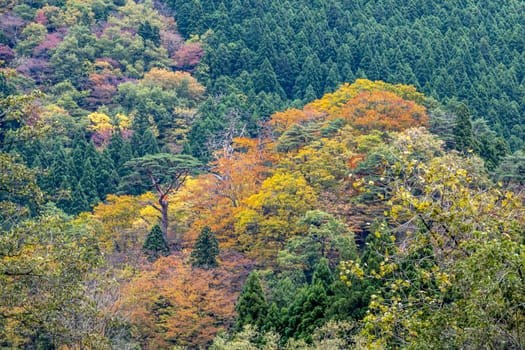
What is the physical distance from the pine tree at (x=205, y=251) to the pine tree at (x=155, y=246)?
10.5 feet

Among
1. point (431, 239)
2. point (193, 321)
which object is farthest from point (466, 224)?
point (193, 321)

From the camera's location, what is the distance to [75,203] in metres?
51.8

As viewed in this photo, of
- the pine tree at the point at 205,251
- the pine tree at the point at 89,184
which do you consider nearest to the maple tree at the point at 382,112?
the pine tree at the point at 205,251

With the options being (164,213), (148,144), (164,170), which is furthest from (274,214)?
(148,144)

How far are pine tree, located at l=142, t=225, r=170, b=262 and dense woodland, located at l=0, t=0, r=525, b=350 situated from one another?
0.07 meters

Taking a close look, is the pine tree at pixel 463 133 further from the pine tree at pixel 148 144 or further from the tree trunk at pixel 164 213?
the pine tree at pixel 148 144

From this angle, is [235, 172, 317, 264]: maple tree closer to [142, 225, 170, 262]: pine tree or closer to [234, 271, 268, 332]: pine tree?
[142, 225, 170, 262]: pine tree

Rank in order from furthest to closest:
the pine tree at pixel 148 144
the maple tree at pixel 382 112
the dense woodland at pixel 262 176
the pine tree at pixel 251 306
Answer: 1. the pine tree at pixel 148 144
2. the maple tree at pixel 382 112
3. the pine tree at pixel 251 306
4. the dense woodland at pixel 262 176

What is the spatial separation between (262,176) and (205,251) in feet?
29.7

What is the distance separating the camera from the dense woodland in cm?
1126

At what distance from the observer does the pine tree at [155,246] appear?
3906 centimetres

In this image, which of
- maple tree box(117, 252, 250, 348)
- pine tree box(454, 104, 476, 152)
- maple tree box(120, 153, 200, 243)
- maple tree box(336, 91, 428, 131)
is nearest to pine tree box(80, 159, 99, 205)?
maple tree box(120, 153, 200, 243)

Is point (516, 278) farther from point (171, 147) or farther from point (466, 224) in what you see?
point (171, 147)

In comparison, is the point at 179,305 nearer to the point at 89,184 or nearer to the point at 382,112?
the point at 382,112
